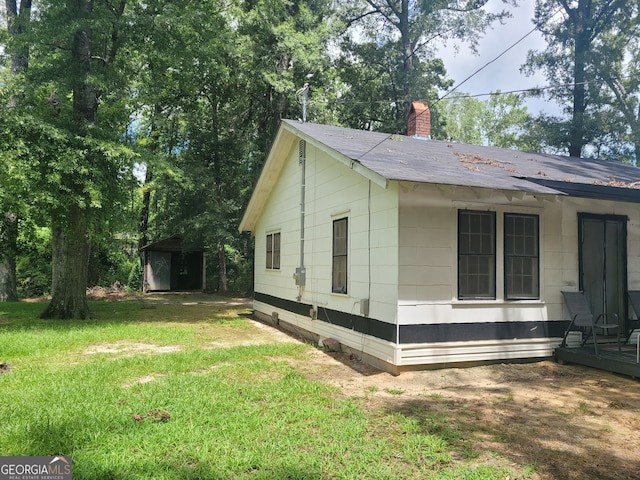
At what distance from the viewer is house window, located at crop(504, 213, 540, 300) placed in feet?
23.1

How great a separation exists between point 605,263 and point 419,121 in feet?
18.2

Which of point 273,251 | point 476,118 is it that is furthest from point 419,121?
point 476,118

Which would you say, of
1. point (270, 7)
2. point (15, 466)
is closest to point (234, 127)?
point (270, 7)

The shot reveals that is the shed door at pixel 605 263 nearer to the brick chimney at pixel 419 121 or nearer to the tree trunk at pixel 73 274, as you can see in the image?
the brick chimney at pixel 419 121

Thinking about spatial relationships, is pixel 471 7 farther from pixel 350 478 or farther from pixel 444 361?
pixel 350 478

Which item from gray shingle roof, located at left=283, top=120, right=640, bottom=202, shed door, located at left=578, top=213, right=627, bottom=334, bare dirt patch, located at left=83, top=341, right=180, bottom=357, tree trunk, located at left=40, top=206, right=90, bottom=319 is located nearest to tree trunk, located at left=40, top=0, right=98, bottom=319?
tree trunk, located at left=40, top=206, right=90, bottom=319

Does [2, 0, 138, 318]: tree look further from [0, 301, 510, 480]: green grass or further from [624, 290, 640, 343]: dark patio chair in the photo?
[624, 290, 640, 343]: dark patio chair

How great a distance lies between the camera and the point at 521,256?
7102 millimetres

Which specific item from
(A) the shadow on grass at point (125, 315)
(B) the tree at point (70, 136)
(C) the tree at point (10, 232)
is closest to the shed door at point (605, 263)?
(A) the shadow on grass at point (125, 315)

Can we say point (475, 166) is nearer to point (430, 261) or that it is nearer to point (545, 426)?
point (430, 261)

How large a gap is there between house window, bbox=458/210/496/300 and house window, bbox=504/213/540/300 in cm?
26

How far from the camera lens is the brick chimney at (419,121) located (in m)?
11.2

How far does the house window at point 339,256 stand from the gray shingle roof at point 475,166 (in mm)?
1510

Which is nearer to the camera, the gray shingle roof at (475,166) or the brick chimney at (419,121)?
the gray shingle roof at (475,166)
